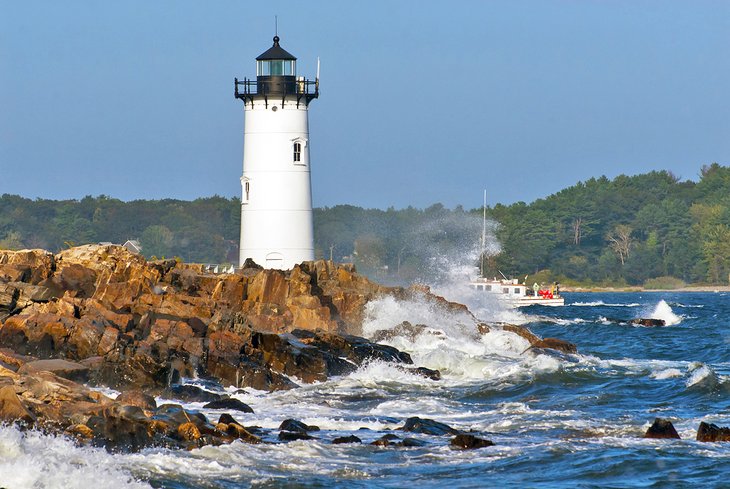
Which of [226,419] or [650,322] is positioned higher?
[650,322]

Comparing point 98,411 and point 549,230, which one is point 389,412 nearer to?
point 98,411

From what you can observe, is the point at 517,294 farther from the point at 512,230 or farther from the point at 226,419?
the point at 226,419

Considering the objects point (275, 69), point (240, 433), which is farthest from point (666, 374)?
point (275, 69)

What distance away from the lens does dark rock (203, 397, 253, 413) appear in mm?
20328

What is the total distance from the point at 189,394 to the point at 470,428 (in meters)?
4.66

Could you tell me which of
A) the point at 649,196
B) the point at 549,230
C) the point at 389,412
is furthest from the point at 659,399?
the point at 649,196

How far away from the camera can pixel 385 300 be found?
117ft

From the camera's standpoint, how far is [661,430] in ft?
61.3

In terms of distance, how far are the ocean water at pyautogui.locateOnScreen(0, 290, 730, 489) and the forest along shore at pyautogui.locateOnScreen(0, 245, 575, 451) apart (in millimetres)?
643

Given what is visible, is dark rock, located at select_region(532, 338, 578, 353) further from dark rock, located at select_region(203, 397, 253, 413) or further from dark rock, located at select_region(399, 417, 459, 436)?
dark rock, located at select_region(399, 417, 459, 436)

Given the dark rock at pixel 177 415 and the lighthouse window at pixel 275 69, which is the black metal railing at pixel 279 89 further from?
the dark rock at pixel 177 415

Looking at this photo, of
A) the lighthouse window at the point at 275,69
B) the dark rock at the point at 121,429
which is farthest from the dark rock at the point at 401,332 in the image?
the dark rock at the point at 121,429

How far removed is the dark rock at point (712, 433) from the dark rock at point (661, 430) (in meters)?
0.36

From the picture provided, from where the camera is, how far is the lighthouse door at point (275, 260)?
37.8 m
